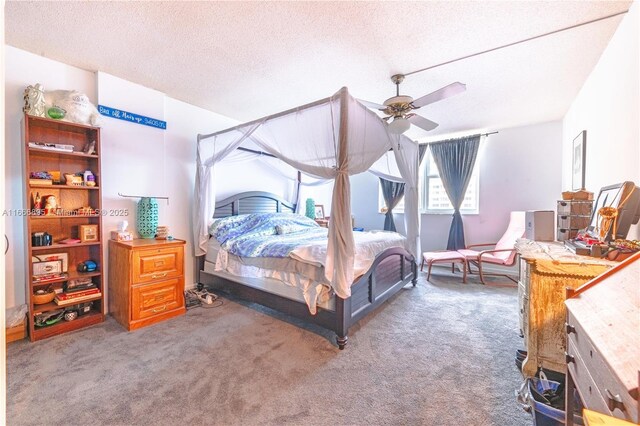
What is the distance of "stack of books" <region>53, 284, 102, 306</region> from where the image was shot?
2.47m

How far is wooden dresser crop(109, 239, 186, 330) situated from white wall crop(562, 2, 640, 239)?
155 inches

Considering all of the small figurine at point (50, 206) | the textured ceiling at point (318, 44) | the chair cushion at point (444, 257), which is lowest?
the chair cushion at point (444, 257)

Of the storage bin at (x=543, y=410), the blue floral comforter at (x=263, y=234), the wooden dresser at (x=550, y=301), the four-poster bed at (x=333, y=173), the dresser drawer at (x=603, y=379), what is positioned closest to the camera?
the dresser drawer at (x=603, y=379)

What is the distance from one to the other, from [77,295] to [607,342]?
369 centimetres

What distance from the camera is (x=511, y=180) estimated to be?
4633 millimetres

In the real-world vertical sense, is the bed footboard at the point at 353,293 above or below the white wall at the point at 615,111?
below

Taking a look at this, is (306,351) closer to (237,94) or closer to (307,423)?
(307,423)

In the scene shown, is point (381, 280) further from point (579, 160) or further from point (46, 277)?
point (46, 277)

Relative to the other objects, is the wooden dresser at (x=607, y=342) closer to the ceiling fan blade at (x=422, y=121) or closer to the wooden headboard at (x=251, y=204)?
the ceiling fan blade at (x=422, y=121)

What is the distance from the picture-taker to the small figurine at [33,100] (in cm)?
232

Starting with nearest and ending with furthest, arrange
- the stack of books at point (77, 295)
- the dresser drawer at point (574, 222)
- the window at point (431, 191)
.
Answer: the dresser drawer at point (574, 222)
the stack of books at point (77, 295)
the window at point (431, 191)

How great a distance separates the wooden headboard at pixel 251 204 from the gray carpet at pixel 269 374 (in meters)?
1.58

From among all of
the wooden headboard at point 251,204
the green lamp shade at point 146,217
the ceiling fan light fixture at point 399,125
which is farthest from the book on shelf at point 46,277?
A: the ceiling fan light fixture at point 399,125

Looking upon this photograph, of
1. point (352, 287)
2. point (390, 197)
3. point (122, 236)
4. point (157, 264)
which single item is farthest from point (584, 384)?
point (390, 197)
